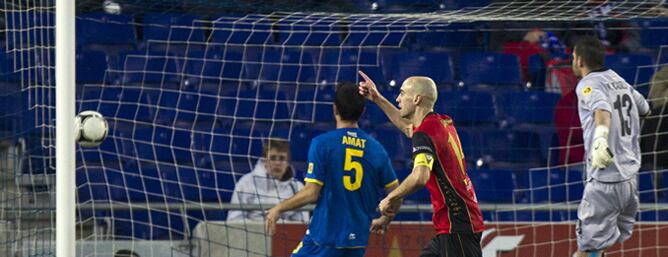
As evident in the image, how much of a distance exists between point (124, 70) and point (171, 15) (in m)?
0.62

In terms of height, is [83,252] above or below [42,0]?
below

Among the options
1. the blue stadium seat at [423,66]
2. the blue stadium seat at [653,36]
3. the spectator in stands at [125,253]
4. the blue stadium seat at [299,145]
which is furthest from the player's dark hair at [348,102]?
the blue stadium seat at [653,36]

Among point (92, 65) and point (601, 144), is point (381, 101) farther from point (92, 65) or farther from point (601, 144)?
point (92, 65)

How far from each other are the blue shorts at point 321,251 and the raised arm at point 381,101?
84 cm

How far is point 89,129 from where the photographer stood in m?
7.34

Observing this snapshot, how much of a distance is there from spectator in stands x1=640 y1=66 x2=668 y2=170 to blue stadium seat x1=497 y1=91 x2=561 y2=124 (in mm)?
1172

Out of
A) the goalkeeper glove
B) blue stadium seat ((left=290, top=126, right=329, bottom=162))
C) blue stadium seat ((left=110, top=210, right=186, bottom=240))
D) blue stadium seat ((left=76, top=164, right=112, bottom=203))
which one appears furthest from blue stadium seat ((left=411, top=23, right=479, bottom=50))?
the goalkeeper glove

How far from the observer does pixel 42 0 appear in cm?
867

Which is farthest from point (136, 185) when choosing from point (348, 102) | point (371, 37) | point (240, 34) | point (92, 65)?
point (348, 102)

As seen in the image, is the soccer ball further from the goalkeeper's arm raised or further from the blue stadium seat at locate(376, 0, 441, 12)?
the blue stadium seat at locate(376, 0, 441, 12)

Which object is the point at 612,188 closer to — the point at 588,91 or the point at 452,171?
the point at 588,91

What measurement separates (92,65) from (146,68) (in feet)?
1.69

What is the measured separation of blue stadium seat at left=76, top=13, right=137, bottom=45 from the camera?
1167 centimetres

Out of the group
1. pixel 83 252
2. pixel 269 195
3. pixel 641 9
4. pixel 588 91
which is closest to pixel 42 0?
pixel 83 252
